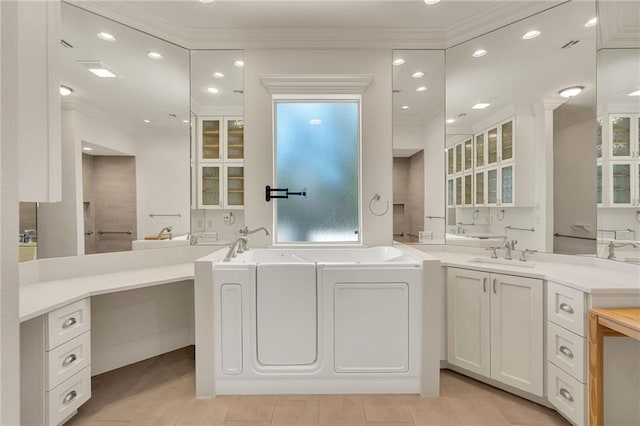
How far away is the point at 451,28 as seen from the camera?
9.14 ft

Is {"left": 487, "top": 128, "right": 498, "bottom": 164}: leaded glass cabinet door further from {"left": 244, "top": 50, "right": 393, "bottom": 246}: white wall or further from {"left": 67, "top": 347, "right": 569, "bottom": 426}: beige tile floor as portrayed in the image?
{"left": 67, "top": 347, "right": 569, "bottom": 426}: beige tile floor

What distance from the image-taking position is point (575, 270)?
6.80 feet

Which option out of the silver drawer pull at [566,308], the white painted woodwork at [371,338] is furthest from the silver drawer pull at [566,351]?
the white painted woodwork at [371,338]

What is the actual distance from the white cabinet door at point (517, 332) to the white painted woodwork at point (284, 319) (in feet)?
4.00

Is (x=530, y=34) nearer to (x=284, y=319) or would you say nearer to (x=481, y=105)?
(x=481, y=105)

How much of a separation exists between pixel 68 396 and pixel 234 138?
2.14 metres

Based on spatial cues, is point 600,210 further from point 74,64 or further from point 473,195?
point 74,64

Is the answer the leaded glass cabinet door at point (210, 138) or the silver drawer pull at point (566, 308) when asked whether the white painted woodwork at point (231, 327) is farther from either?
the silver drawer pull at point (566, 308)

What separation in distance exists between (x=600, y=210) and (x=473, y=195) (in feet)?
2.77

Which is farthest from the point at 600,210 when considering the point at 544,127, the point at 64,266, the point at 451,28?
the point at 64,266

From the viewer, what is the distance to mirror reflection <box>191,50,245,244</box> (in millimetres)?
2836

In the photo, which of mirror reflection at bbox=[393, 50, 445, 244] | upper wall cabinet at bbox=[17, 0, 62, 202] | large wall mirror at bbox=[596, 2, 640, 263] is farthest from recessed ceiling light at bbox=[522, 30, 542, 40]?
upper wall cabinet at bbox=[17, 0, 62, 202]

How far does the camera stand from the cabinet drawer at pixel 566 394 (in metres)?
1.70

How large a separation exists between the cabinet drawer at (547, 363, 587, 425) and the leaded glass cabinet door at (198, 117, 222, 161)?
2903 millimetres
